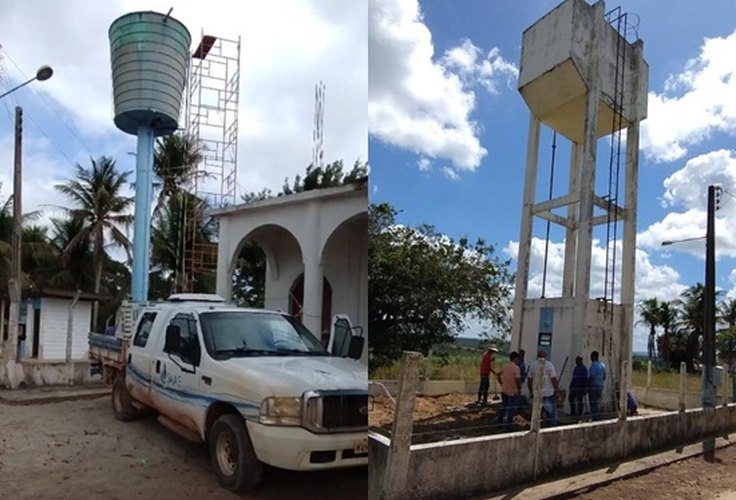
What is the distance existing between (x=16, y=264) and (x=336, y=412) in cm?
130

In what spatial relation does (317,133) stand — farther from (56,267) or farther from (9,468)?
(9,468)

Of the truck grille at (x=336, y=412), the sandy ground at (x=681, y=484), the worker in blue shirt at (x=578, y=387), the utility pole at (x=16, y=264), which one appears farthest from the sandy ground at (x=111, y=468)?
the worker in blue shirt at (x=578, y=387)

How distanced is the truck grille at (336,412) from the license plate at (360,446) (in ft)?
0.16

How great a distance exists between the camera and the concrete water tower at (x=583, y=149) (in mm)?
9938

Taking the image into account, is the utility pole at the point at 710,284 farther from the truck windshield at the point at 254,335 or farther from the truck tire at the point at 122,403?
the truck tire at the point at 122,403

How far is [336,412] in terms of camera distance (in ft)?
7.63

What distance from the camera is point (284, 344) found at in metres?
2.70

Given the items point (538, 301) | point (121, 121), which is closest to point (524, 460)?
point (121, 121)

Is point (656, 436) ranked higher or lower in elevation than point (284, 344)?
lower

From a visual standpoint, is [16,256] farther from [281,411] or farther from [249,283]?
[281,411]

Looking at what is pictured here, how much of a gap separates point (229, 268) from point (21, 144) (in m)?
0.85

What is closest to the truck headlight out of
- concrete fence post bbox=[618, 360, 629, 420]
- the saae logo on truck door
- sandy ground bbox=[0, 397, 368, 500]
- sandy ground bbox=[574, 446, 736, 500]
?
sandy ground bbox=[0, 397, 368, 500]

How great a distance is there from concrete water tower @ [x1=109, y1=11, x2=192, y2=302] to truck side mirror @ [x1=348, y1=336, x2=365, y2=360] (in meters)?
0.77

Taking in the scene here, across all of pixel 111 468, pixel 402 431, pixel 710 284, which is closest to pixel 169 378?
pixel 111 468
